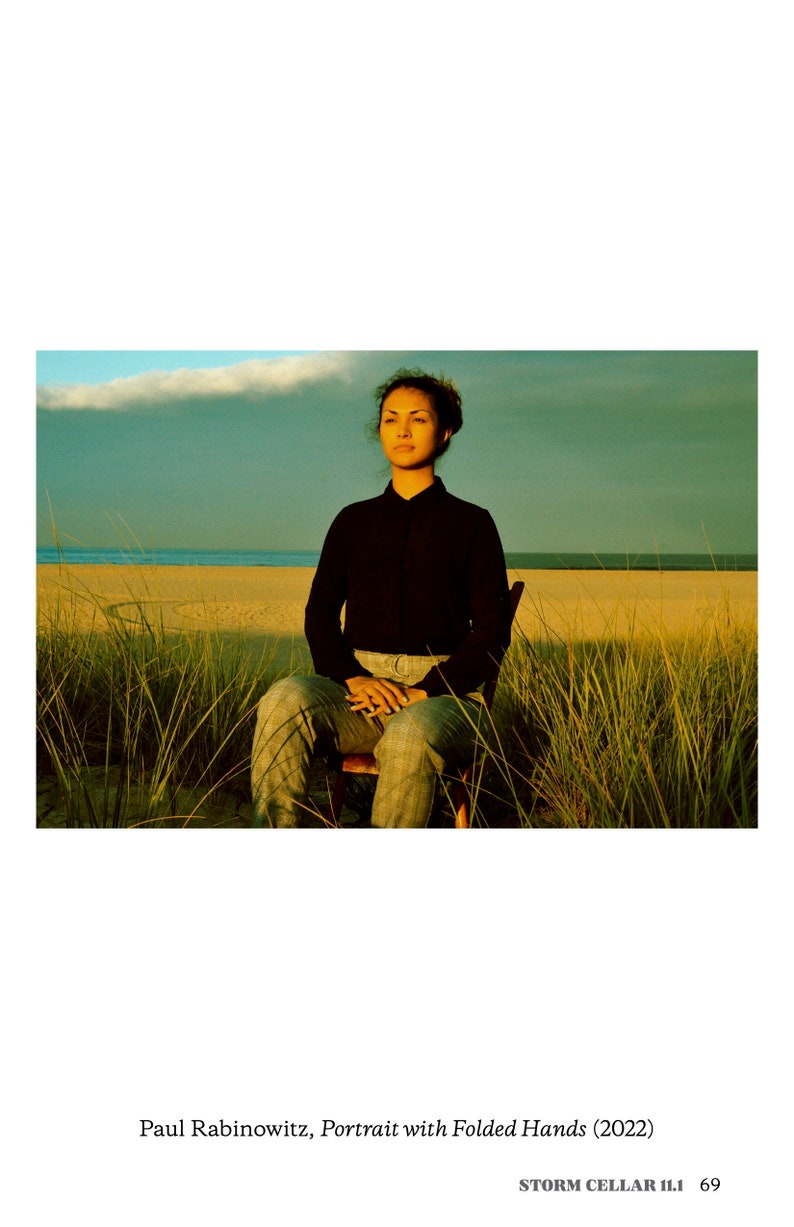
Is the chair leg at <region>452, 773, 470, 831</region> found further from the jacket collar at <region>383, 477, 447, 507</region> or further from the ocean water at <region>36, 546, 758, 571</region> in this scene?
the jacket collar at <region>383, 477, 447, 507</region>

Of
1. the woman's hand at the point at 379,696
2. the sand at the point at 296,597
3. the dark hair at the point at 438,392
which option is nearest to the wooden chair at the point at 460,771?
the woman's hand at the point at 379,696

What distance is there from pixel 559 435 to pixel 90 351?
1606 mm

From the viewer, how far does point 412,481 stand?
2781 mm

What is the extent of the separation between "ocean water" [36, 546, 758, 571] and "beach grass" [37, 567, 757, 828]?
12 centimetres

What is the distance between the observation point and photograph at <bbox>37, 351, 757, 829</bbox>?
8.56ft

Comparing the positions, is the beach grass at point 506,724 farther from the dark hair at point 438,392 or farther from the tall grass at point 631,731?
the dark hair at point 438,392

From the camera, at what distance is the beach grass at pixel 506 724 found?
8.64 feet

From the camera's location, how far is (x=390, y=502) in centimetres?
279

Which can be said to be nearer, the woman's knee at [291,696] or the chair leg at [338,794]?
the woman's knee at [291,696]

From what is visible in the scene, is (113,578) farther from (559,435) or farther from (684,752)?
(684,752)

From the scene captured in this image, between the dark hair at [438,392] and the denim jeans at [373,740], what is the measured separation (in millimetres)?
768

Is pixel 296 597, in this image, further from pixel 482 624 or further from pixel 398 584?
pixel 482 624

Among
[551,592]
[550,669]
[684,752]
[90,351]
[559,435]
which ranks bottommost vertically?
[684,752]
